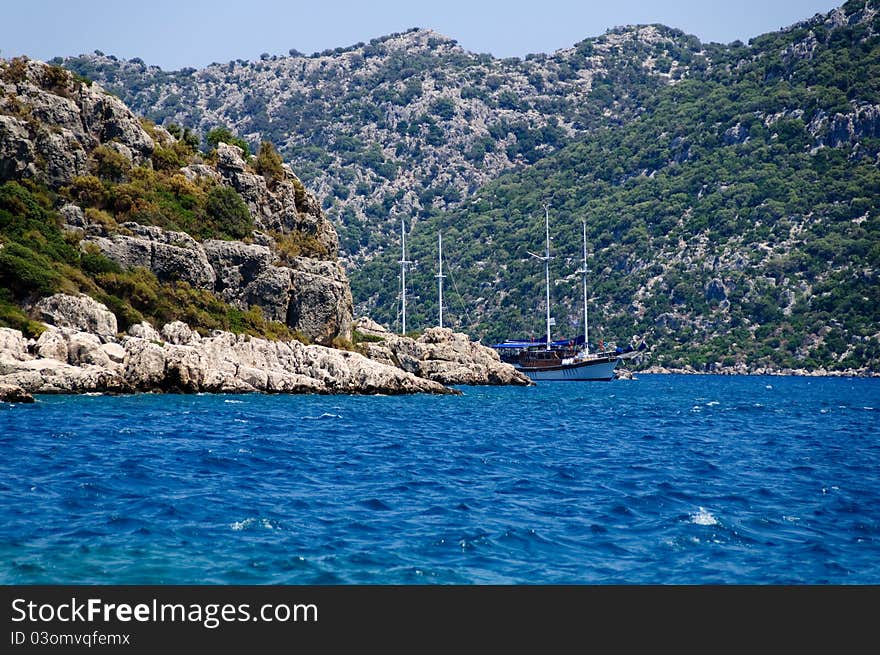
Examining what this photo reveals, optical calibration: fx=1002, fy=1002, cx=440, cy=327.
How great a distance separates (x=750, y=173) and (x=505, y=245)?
4854 centimetres

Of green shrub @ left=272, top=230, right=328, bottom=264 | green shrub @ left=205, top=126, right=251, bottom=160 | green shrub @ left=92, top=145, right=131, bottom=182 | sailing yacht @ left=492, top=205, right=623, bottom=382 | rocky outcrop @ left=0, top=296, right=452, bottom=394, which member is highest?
green shrub @ left=205, top=126, right=251, bottom=160

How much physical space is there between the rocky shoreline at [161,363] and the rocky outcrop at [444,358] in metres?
14.1

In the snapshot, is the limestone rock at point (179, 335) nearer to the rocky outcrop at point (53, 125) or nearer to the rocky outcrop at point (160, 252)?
the rocky outcrop at point (160, 252)

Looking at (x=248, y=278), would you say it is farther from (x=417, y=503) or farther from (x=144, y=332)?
(x=417, y=503)

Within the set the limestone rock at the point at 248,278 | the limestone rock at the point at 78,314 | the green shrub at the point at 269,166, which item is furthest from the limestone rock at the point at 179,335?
the green shrub at the point at 269,166

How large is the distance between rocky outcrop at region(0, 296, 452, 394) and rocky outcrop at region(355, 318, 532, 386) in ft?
58.6

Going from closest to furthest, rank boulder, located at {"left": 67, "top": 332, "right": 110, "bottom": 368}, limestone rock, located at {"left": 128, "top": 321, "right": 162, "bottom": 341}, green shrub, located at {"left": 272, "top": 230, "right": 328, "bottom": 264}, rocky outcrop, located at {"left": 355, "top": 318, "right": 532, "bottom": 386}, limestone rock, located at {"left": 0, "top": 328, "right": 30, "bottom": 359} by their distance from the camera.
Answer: limestone rock, located at {"left": 0, "top": 328, "right": 30, "bottom": 359}, boulder, located at {"left": 67, "top": 332, "right": 110, "bottom": 368}, limestone rock, located at {"left": 128, "top": 321, "right": 162, "bottom": 341}, green shrub, located at {"left": 272, "top": 230, "right": 328, "bottom": 264}, rocky outcrop, located at {"left": 355, "top": 318, "right": 532, "bottom": 386}

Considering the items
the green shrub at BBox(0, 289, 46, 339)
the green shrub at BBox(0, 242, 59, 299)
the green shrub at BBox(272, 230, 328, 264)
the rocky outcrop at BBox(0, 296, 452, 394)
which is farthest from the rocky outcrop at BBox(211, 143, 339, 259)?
the green shrub at BBox(0, 289, 46, 339)

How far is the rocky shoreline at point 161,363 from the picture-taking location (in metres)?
53.4

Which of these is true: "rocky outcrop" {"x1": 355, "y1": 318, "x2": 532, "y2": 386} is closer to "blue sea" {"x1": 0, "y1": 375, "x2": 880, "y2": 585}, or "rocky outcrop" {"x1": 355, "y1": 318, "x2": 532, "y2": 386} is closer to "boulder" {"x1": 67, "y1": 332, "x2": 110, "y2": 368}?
"boulder" {"x1": 67, "y1": 332, "x2": 110, "y2": 368}

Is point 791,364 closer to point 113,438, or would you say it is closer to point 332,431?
point 332,431

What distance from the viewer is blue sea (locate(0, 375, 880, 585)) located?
55.9 ft

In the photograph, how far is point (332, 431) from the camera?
135ft

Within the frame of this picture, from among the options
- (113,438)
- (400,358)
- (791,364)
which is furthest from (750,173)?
(113,438)
